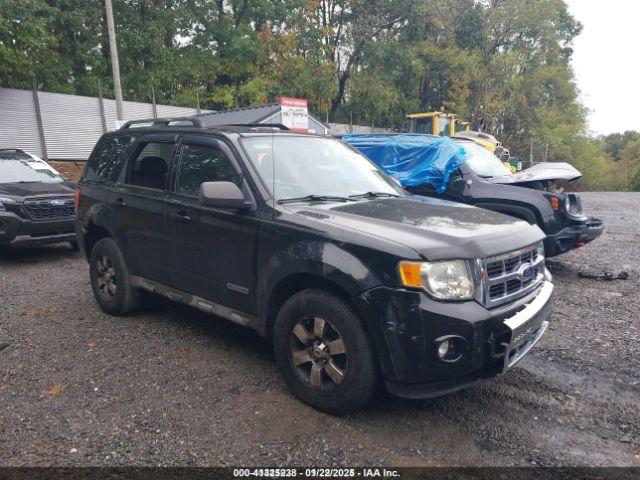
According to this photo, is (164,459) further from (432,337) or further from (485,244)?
(485,244)

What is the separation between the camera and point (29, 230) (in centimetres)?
740

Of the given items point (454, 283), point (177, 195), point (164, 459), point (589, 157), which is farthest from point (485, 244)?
point (589, 157)

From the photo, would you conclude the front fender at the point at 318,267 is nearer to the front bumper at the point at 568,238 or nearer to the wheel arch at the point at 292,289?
the wheel arch at the point at 292,289

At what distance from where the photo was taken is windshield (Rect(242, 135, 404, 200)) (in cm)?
372

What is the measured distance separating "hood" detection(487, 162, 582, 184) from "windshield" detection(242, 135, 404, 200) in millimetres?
3261

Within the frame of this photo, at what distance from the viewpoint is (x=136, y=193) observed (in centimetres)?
454

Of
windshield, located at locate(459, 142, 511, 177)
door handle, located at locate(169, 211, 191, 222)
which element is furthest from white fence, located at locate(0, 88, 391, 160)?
door handle, located at locate(169, 211, 191, 222)

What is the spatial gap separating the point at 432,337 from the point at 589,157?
140ft

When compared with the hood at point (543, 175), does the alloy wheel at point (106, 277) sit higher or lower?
lower

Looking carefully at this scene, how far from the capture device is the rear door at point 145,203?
169 inches

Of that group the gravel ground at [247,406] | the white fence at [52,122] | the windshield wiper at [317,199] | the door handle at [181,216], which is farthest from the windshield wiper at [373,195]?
the white fence at [52,122]

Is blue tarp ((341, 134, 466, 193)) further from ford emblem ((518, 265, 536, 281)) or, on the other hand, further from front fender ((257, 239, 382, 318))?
front fender ((257, 239, 382, 318))

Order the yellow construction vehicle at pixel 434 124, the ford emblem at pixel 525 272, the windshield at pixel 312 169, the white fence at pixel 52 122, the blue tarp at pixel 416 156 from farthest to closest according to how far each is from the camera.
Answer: the yellow construction vehicle at pixel 434 124 < the white fence at pixel 52 122 < the blue tarp at pixel 416 156 < the windshield at pixel 312 169 < the ford emblem at pixel 525 272

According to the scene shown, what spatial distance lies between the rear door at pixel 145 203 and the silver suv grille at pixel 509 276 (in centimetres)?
267
